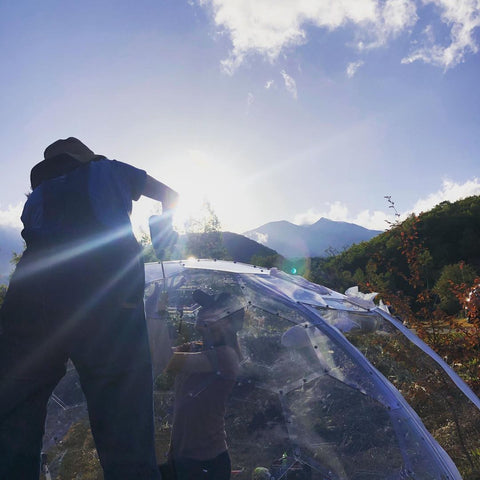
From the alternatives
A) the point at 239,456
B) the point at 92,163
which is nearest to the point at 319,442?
the point at 239,456

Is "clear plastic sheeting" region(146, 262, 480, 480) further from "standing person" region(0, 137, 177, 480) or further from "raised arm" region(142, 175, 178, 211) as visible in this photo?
"standing person" region(0, 137, 177, 480)

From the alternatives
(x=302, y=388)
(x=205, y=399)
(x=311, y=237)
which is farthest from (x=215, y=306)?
(x=311, y=237)

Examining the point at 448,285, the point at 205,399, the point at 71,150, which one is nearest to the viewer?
the point at 71,150

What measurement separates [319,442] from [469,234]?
1909 cm

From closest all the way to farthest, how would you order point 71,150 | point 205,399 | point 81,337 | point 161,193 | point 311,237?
point 81,337
point 71,150
point 161,193
point 205,399
point 311,237

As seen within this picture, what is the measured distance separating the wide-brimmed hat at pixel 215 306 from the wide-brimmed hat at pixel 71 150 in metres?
1.18

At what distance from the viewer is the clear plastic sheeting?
7.66ft

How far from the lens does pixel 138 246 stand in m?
1.74

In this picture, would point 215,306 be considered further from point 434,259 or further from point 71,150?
point 434,259

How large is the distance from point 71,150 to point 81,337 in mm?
914

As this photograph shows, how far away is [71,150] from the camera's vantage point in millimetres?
1822

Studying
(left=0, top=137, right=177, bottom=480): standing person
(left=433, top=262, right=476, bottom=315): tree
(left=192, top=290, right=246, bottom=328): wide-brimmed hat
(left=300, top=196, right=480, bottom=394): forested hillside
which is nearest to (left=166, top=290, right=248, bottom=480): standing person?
(left=192, top=290, right=246, bottom=328): wide-brimmed hat

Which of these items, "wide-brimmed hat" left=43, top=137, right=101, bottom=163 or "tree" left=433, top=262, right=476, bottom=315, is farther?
"tree" left=433, top=262, right=476, bottom=315

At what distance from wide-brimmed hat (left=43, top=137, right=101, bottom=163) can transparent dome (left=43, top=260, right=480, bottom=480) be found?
1247 mm
